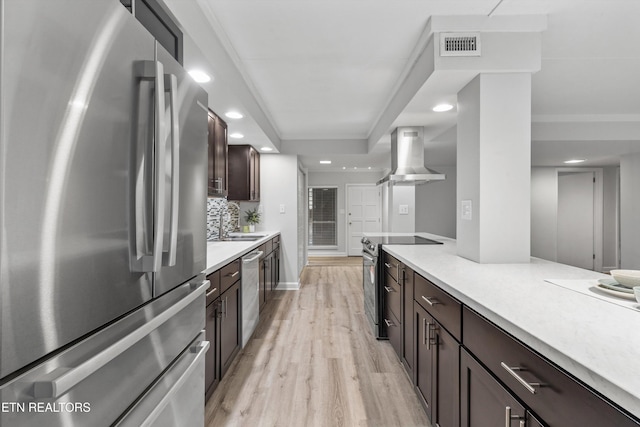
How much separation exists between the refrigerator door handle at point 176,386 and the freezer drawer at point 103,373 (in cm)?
6

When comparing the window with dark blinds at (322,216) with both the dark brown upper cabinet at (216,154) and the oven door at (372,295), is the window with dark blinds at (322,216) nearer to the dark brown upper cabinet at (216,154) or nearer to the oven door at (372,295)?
the oven door at (372,295)

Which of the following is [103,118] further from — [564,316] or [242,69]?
[242,69]

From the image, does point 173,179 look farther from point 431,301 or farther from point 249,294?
point 249,294

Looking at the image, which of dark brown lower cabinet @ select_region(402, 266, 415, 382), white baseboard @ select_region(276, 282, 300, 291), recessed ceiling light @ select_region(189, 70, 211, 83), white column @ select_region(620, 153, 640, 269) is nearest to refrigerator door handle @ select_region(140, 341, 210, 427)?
dark brown lower cabinet @ select_region(402, 266, 415, 382)

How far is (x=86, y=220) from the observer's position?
63 centimetres

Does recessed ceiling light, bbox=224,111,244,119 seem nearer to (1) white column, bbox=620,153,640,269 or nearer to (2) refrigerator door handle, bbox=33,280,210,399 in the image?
(2) refrigerator door handle, bbox=33,280,210,399

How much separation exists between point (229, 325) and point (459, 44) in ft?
7.84

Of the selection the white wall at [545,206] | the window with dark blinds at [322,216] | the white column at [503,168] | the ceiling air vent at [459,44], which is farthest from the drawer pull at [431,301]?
the window with dark blinds at [322,216]

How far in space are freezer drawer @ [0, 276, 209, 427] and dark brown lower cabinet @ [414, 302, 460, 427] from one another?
1096mm

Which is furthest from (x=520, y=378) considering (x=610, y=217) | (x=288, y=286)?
(x=610, y=217)

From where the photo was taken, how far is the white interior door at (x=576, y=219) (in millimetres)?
6684

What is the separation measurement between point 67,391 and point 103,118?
539 mm

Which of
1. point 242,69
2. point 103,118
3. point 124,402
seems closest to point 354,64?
point 242,69

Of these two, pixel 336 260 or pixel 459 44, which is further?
pixel 336 260
